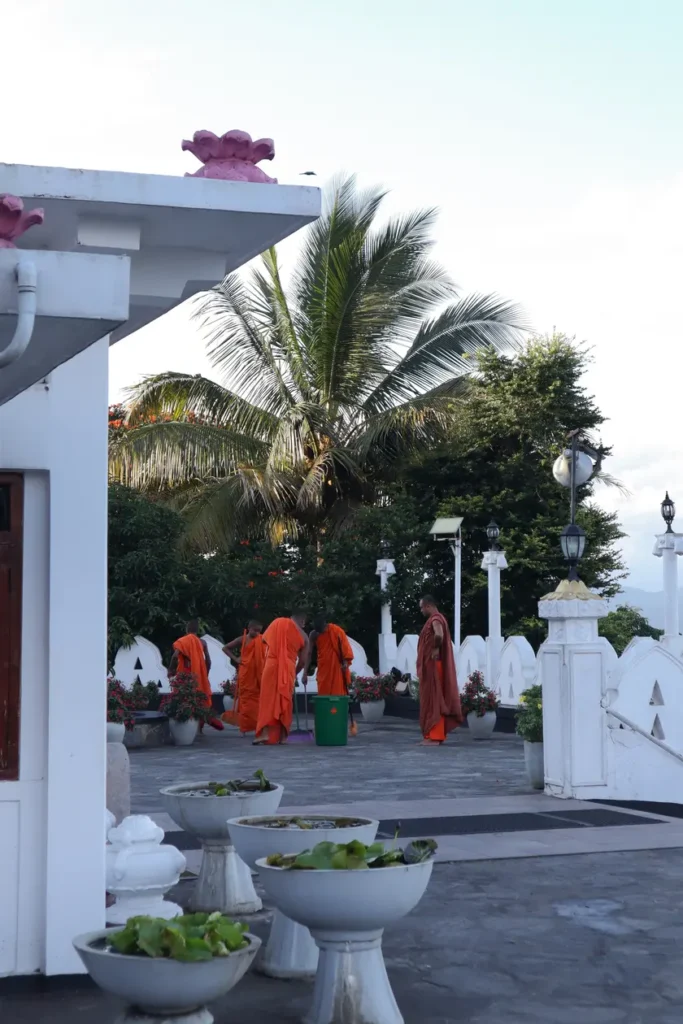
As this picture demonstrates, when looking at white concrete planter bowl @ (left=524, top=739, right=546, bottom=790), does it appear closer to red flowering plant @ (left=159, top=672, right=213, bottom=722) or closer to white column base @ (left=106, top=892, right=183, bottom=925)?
white column base @ (left=106, top=892, right=183, bottom=925)

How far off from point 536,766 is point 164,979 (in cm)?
784

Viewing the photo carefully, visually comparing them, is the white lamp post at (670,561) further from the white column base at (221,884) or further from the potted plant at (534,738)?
the white column base at (221,884)

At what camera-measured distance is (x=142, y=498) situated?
21.9 m

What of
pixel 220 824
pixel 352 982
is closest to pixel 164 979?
pixel 352 982

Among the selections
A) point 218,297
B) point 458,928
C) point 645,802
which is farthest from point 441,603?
point 458,928

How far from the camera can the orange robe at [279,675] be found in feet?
51.5

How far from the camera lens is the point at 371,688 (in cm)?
2011

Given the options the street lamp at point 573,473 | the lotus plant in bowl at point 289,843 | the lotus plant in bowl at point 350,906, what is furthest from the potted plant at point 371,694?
the lotus plant in bowl at point 350,906

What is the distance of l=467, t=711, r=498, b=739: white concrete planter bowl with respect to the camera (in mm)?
16500

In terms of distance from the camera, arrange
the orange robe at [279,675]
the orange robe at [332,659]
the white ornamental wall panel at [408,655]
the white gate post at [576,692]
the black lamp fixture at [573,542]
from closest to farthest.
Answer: the white gate post at [576,692], the black lamp fixture at [573,542], the orange robe at [279,675], the orange robe at [332,659], the white ornamental wall panel at [408,655]

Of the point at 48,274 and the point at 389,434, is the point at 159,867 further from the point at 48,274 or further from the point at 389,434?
the point at 389,434

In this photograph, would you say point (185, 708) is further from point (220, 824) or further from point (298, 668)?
point (220, 824)

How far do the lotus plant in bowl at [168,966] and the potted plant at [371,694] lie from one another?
16450mm

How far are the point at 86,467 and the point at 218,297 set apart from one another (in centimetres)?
1960
